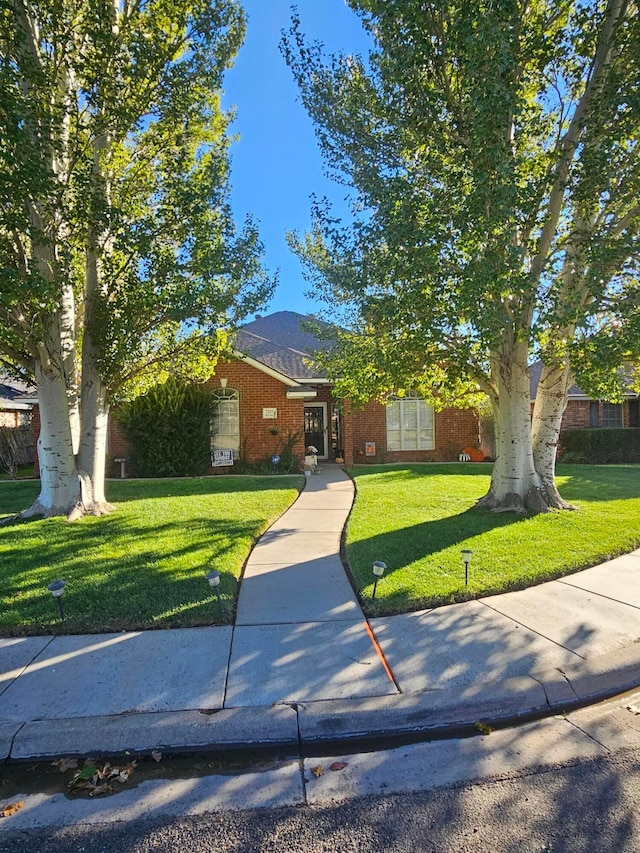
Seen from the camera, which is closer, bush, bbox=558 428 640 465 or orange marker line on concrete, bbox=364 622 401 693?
orange marker line on concrete, bbox=364 622 401 693

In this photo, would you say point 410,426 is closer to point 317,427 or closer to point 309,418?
point 317,427

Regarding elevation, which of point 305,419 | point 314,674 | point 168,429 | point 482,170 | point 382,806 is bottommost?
Result: point 382,806

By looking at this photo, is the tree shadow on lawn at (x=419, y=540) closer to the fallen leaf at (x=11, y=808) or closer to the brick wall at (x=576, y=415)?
the fallen leaf at (x=11, y=808)

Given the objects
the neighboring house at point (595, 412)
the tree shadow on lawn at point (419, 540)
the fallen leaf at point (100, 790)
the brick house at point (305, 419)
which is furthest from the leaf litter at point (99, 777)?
the neighboring house at point (595, 412)

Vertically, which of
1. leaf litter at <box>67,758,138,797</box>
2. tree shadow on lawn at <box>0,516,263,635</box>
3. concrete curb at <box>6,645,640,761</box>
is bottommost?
leaf litter at <box>67,758,138,797</box>

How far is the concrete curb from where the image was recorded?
2.79 m

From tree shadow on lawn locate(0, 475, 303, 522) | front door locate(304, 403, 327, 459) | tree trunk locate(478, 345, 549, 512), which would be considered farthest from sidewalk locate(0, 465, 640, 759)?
front door locate(304, 403, 327, 459)

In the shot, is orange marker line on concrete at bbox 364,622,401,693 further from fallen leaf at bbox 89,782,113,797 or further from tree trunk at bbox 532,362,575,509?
tree trunk at bbox 532,362,575,509

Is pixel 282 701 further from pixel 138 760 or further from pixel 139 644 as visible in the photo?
pixel 139 644

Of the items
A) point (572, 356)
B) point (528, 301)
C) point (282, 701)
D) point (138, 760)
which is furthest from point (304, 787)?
point (572, 356)

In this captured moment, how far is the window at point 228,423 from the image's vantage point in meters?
15.2

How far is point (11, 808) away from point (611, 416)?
22855mm

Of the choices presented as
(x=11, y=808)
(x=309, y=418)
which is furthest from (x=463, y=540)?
(x=309, y=418)

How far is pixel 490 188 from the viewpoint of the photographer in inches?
214
